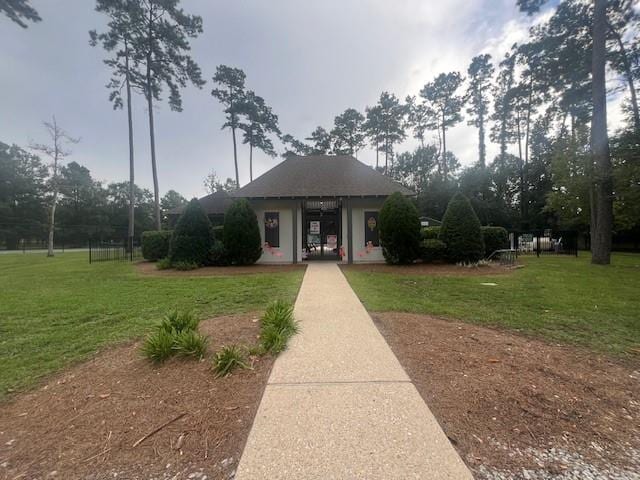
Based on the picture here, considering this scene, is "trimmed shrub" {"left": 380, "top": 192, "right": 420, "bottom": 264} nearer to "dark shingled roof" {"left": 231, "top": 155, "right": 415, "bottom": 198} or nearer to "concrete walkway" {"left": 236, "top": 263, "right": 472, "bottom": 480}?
"dark shingled roof" {"left": 231, "top": 155, "right": 415, "bottom": 198}

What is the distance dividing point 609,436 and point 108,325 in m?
6.14

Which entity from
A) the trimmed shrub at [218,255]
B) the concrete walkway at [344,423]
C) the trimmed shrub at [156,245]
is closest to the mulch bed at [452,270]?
the trimmed shrub at [218,255]

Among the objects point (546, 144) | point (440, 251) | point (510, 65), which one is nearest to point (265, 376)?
point (440, 251)

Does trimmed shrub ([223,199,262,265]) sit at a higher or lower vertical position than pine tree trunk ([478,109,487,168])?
lower

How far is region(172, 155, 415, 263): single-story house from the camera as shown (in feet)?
42.2

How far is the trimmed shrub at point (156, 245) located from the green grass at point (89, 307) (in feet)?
13.4

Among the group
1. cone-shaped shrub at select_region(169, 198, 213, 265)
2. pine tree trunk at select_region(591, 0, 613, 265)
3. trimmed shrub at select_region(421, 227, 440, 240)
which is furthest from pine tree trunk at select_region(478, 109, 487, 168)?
cone-shaped shrub at select_region(169, 198, 213, 265)

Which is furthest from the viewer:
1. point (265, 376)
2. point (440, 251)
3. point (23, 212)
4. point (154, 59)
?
point (23, 212)

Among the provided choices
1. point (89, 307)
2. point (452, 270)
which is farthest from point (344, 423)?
point (452, 270)

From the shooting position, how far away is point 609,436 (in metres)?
1.94

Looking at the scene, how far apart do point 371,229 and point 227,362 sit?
11.0m

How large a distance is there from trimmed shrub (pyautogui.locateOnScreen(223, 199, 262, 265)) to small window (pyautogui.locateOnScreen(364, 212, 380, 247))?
5.12 metres

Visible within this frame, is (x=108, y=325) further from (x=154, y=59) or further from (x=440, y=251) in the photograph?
(x=154, y=59)

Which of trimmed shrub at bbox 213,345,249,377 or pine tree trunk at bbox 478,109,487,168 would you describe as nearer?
trimmed shrub at bbox 213,345,249,377
